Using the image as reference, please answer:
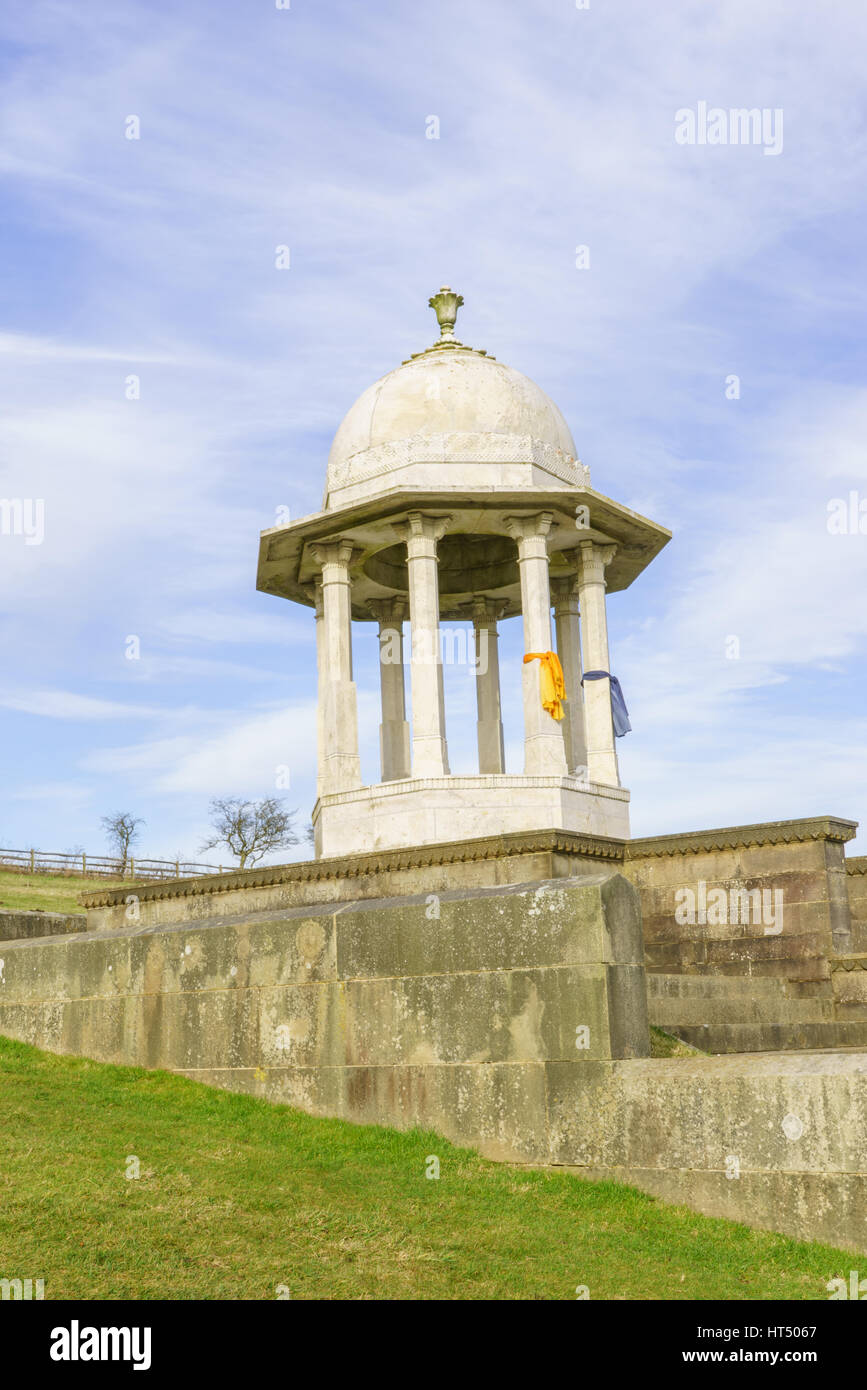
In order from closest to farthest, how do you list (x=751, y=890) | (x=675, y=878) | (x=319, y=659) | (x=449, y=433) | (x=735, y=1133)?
(x=735, y=1133), (x=751, y=890), (x=675, y=878), (x=449, y=433), (x=319, y=659)

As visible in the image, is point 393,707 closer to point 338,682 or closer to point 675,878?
point 338,682

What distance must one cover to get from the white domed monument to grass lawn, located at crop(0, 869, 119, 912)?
19.0 metres

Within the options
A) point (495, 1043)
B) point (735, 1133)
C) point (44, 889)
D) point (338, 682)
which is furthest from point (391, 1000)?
point (44, 889)

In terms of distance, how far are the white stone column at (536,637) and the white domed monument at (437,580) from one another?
1.1 inches

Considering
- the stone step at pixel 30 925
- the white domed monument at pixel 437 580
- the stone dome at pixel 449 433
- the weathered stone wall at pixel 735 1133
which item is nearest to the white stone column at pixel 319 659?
the white domed monument at pixel 437 580

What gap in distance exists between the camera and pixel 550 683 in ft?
68.6

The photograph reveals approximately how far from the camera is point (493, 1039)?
34.3ft

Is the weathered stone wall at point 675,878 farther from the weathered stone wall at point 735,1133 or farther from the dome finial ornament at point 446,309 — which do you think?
the dome finial ornament at point 446,309

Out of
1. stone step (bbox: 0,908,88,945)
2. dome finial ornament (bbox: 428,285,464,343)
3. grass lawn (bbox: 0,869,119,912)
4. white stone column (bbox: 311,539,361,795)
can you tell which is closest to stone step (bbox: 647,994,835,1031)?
white stone column (bbox: 311,539,361,795)

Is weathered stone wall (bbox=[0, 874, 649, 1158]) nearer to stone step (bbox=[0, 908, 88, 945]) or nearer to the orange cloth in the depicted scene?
stone step (bbox=[0, 908, 88, 945])

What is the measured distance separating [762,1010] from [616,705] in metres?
7.71

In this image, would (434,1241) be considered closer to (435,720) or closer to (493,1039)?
(493,1039)

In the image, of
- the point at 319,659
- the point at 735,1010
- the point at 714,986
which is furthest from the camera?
the point at 319,659
